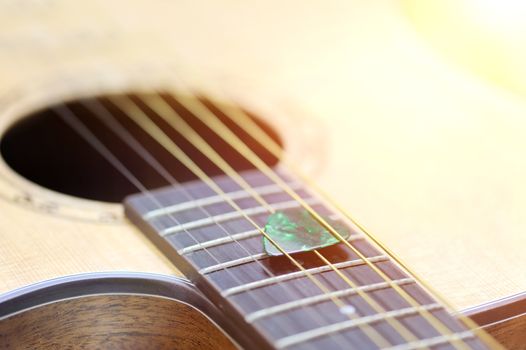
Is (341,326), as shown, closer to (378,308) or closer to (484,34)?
(378,308)

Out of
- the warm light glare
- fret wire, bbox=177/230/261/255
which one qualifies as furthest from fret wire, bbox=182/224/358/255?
the warm light glare

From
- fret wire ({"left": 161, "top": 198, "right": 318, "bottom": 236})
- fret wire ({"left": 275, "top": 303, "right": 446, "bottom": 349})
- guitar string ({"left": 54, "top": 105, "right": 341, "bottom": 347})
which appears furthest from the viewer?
guitar string ({"left": 54, "top": 105, "right": 341, "bottom": 347})

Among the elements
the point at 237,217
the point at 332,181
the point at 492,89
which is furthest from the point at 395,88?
the point at 237,217

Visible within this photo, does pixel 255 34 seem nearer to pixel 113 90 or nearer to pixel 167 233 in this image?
pixel 113 90

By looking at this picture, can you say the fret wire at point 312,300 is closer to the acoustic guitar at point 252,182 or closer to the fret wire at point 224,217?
the acoustic guitar at point 252,182

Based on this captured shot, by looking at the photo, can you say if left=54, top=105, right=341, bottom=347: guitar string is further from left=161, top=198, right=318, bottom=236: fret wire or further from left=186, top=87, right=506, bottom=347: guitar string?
left=161, top=198, right=318, bottom=236: fret wire

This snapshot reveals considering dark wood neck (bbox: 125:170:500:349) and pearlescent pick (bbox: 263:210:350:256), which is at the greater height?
pearlescent pick (bbox: 263:210:350:256)

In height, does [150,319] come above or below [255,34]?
below
